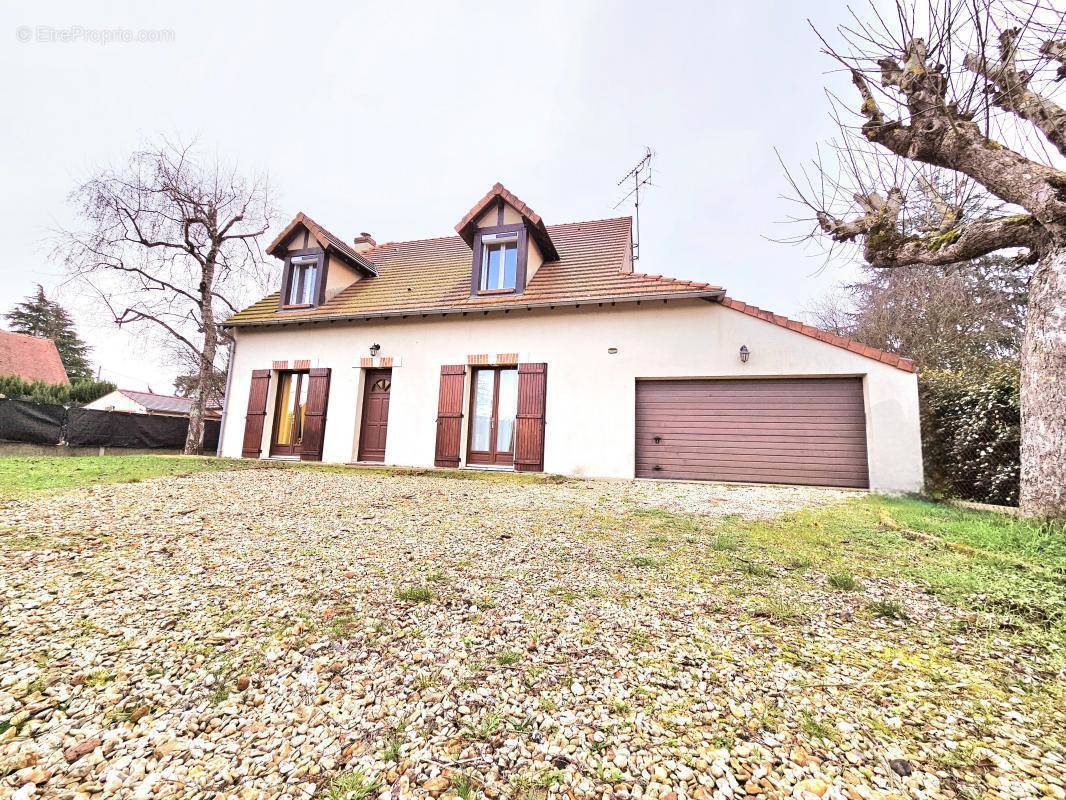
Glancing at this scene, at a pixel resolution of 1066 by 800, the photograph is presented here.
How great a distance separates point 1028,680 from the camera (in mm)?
1483

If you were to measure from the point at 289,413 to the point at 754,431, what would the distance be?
10.1 m

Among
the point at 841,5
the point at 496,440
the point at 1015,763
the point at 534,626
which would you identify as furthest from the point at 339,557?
the point at 841,5

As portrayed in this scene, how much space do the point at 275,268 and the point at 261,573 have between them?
12.1 m

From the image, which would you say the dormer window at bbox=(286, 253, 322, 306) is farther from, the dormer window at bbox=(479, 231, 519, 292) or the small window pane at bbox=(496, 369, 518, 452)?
the small window pane at bbox=(496, 369, 518, 452)

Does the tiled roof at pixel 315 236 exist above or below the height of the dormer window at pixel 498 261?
above

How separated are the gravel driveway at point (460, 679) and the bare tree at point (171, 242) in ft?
36.1

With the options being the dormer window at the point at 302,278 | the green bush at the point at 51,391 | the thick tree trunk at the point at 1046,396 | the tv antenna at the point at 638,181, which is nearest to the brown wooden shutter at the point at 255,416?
the dormer window at the point at 302,278

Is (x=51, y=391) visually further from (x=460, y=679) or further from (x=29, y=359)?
(x=460, y=679)

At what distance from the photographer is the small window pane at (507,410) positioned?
8.20 m

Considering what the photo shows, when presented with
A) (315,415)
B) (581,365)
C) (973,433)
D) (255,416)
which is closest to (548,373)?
(581,365)

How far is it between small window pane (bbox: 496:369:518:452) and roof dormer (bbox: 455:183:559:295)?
1.84 meters

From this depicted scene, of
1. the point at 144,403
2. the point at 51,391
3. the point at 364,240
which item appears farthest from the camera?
the point at 144,403

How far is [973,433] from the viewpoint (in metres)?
5.63

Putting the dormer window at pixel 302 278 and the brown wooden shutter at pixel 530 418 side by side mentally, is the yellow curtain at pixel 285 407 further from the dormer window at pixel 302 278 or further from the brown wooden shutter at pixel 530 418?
the brown wooden shutter at pixel 530 418
